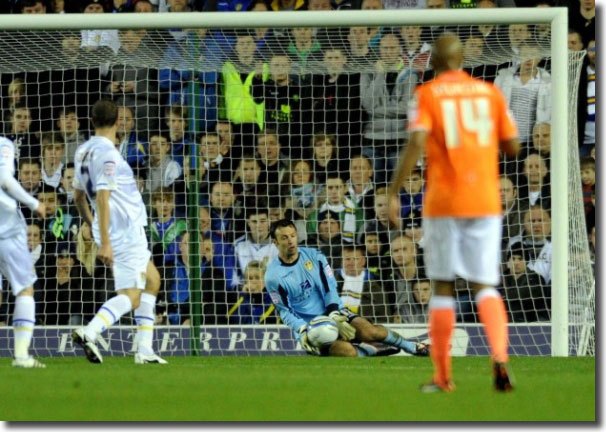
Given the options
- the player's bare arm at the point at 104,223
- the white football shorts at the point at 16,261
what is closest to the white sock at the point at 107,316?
the player's bare arm at the point at 104,223

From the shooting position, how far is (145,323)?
34.1 ft

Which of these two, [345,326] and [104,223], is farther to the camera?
[345,326]

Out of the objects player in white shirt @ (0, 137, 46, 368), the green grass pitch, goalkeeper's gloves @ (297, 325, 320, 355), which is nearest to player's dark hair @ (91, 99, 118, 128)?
player in white shirt @ (0, 137, 46, 368)

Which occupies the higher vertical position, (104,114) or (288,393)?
(104,114)

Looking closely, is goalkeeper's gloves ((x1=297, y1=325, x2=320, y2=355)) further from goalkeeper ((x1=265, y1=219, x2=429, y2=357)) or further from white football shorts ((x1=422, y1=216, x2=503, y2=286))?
white football shorts ((x1=422, y1=216, x2=503, y2=286))

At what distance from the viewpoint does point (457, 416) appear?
6344 mm

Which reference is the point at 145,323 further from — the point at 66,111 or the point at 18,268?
the point at 66,111

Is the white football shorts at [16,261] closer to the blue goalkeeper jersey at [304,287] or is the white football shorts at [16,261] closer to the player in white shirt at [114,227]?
the player in white shirt at [114,227]

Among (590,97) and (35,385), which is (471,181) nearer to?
(35,385)

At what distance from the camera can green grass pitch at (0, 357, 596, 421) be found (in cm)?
655

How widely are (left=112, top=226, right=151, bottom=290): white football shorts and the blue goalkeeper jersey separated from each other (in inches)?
64.7

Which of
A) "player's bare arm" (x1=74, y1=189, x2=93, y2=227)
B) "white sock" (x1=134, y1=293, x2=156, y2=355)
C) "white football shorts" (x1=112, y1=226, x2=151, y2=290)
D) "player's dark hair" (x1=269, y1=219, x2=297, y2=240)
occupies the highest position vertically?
"player's bare arm" (x1=74, y1=189, x2=93, y2=227)

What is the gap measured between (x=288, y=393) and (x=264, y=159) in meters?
5.60

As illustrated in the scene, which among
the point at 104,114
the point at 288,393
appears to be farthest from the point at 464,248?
the point at 104,114
